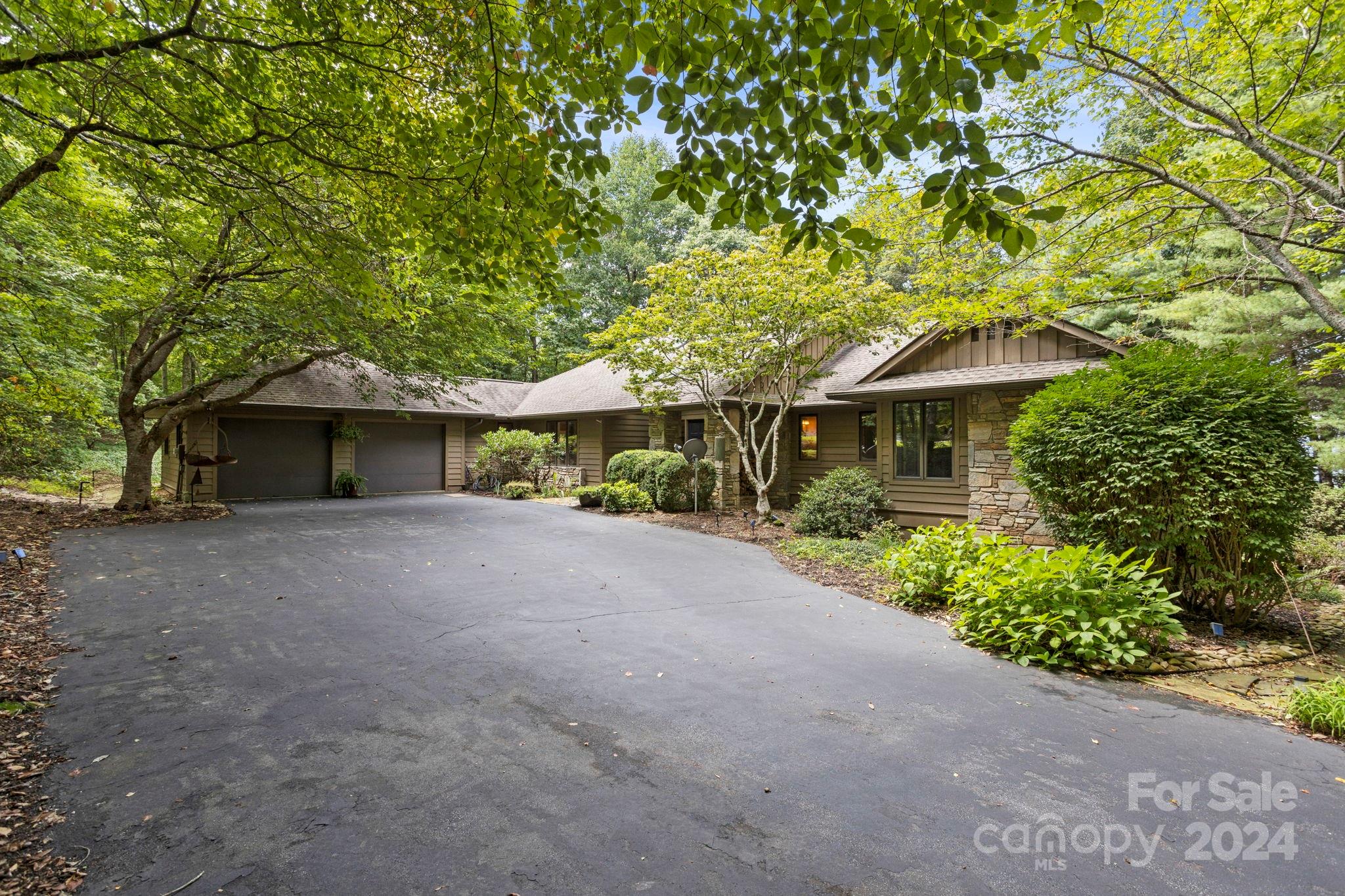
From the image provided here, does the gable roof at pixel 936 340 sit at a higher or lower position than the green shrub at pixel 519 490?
higher

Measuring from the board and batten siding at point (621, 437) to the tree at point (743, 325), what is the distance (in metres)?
4.37

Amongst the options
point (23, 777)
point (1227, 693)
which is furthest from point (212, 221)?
point (1227, 693)

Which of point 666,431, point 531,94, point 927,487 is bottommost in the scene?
point 927,487

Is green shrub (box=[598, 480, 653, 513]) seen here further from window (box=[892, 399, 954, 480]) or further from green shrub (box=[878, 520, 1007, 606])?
green shrub (box=[878, 520, 1007, 606])

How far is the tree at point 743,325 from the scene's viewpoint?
10680 millimetres

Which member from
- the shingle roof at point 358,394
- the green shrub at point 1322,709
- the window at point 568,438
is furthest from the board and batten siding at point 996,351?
the window at point 568,438

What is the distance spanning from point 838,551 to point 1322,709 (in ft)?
18.6

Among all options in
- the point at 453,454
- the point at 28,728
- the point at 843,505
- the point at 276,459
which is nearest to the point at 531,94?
the point at 28,728

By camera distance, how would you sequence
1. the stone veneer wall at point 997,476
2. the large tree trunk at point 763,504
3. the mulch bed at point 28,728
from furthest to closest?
the large tree trunk at point 763,504 < the stone veneer wall at point 997,476 < the mulch bed at point 28,728

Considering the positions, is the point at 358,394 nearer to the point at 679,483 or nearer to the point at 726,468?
the point at 679,483

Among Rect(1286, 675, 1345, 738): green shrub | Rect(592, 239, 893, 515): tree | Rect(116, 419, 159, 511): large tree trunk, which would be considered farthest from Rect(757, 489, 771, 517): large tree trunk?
Rect(116, 419, 159, 511): large tree trunk

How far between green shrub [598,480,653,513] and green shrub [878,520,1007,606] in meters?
8.14

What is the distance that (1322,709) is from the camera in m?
3.71

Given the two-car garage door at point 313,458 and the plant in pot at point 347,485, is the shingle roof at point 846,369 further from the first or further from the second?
the plant in pot at point 347,485
